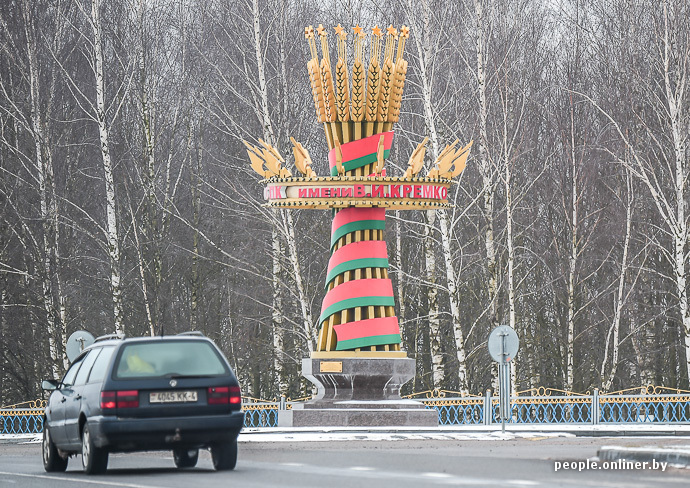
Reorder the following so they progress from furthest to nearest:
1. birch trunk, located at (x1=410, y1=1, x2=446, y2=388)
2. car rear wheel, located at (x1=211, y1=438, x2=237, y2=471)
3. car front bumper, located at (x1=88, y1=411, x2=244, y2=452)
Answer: birch trunk, located at (x1=410, y1=1, x2=446, y2=388)
car rear wheel, located at (x1=211, y1=438, x2=237, y2=471)
car front bumper, located at (x1=88, y1=411, x2=244, y2=452)

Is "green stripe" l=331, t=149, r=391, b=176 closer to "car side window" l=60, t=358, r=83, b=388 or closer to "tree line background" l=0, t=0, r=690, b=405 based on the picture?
"tree line background" l=0, t=0, r=690, b=405

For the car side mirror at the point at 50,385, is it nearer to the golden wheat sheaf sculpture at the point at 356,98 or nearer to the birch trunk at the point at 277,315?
the golden wheat sheaf sculpture at the point at 356,98

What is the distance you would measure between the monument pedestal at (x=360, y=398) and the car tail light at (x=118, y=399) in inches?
495

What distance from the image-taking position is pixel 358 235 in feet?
94.5

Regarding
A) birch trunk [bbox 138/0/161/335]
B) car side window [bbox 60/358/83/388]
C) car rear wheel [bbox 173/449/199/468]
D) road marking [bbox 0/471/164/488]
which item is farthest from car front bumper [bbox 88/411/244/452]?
birch trunk [bbox 138/0/161/335]

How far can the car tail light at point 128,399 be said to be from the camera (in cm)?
1563

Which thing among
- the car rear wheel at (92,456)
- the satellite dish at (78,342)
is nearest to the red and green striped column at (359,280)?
the satellite dish at (78,342)

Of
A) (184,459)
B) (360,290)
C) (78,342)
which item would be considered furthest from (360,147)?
(184,459)

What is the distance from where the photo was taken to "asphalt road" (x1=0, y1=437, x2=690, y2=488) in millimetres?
13680

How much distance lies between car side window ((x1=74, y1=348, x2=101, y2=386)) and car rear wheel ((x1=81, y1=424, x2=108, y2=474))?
878mm

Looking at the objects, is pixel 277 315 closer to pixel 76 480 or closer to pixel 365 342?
pixel 365 342

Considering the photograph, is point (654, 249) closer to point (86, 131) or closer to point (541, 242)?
point (541, 242)

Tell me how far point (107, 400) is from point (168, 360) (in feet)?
2.77

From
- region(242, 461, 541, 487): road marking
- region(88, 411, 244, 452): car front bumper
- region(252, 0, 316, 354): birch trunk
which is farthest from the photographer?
region(252, 0, 316, 354): birch trunk
